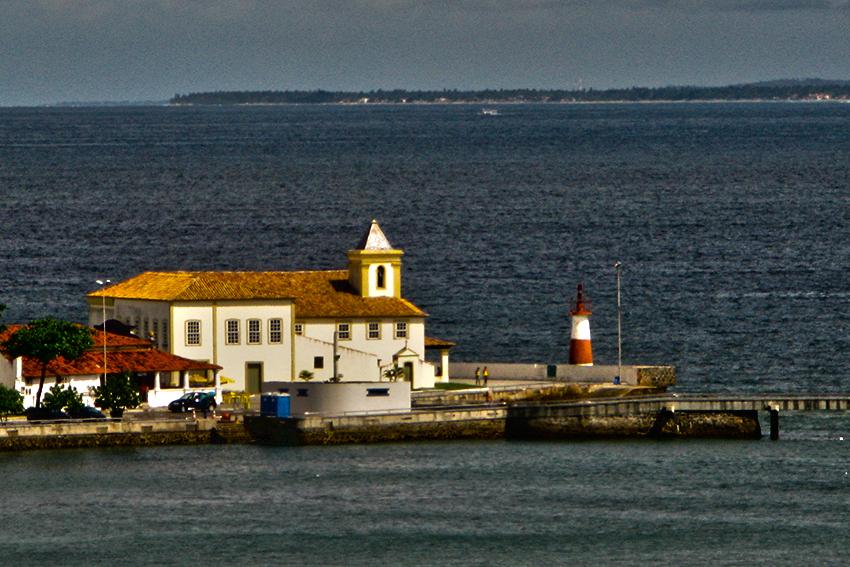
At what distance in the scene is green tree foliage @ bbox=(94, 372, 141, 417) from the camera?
77.2 meters

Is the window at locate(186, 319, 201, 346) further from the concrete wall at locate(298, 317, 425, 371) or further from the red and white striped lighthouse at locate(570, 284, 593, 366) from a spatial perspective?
the red and white striped lighthouse at locate(570, 284, 593, 366)

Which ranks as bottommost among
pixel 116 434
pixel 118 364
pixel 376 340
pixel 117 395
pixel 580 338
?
pixel 116 434

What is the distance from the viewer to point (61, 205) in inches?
7603

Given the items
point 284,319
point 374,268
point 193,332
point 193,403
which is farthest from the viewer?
point 374,268

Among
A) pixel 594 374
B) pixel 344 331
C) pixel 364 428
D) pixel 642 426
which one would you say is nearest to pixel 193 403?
pixel 364 428

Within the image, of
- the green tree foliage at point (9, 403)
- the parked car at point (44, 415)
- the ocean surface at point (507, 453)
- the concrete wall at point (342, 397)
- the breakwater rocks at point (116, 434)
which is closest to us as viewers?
the ocean surface at point (507, 453)

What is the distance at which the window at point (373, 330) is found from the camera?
86.6 meters

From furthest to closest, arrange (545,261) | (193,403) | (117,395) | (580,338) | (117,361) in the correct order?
(545,261) → (580,338) → (117,361) → (193,403) → (117,395)

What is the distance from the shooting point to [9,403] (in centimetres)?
7662

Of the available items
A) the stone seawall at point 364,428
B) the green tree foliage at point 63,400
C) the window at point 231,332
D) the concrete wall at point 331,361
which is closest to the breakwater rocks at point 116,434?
the stone seawall at point 364,428

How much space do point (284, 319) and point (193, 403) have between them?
6.40 metres

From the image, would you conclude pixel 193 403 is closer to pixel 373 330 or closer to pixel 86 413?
pixel 86 413

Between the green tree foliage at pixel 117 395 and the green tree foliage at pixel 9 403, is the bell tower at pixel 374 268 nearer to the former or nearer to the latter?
the green tree foliage at pixel 117 395

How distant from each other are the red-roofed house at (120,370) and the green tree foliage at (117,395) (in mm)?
1440
